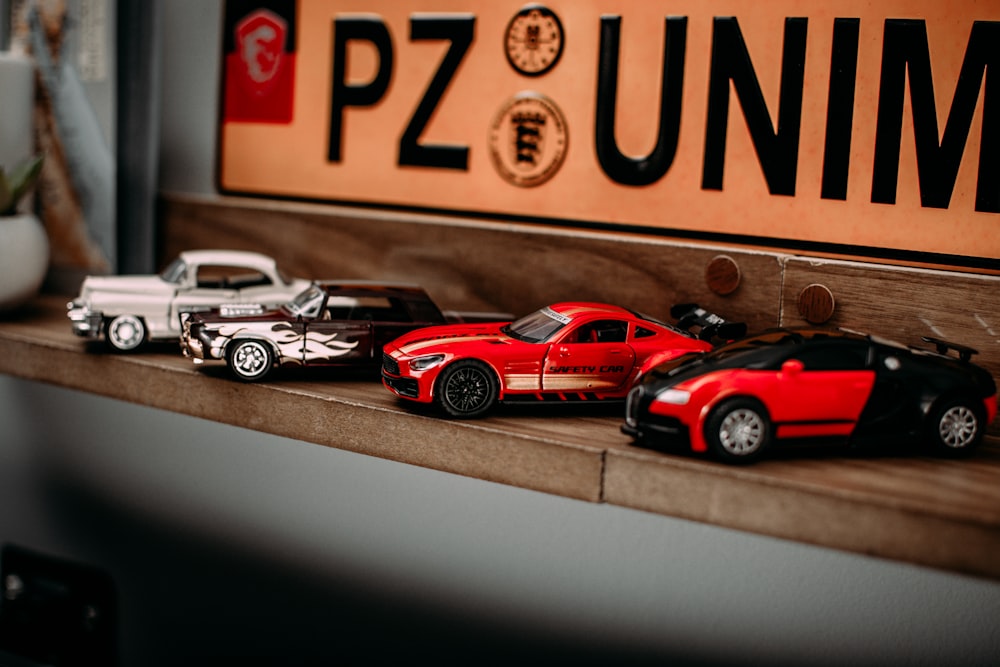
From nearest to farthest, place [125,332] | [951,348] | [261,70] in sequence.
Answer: [951,348] → [125,332] → [261,70]

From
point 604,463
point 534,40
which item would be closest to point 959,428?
point 604,463

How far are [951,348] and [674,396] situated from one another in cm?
50

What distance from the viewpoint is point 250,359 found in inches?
68.2

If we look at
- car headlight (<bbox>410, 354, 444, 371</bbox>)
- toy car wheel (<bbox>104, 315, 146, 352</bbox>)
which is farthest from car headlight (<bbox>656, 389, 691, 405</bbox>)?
toy car wheel (<bbox>104, 315, 146, 352</bbox>)

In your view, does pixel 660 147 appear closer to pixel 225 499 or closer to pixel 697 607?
pixel 697 607

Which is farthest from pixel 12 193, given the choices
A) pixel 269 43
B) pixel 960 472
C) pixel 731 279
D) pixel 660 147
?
pixel 960 472

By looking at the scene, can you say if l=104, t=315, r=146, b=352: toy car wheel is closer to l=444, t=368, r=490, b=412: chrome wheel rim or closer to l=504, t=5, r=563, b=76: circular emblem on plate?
l=444, t=368, r=490, b=412: chrome wheel rim

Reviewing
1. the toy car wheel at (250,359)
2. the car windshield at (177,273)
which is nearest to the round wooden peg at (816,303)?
the toy car wheel at (250,359)

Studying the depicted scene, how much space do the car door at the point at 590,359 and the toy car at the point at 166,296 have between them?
610 mm

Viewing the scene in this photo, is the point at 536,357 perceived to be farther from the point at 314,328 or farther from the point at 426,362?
the point at 314,328

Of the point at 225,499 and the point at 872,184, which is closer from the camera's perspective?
the point at 872,184

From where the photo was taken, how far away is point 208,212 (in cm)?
233

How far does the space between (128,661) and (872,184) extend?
1935 mm

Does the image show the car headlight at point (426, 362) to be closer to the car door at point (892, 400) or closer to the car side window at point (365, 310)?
the car side window at point (365, 310)
